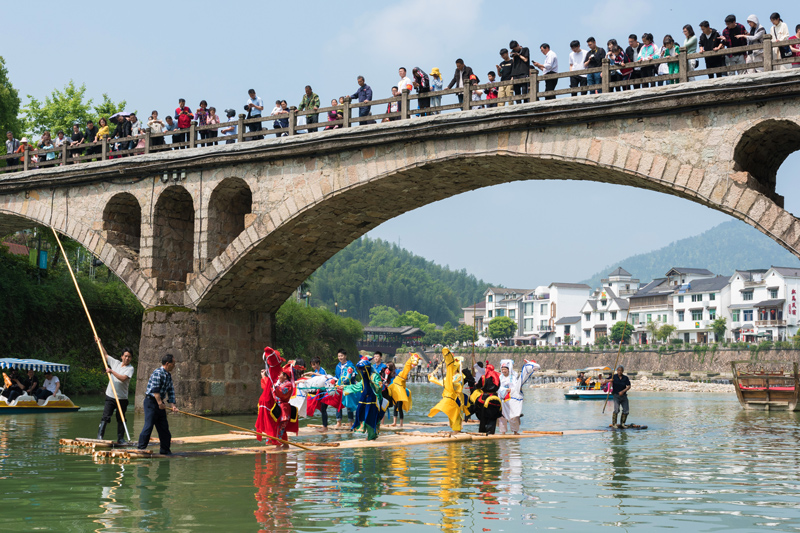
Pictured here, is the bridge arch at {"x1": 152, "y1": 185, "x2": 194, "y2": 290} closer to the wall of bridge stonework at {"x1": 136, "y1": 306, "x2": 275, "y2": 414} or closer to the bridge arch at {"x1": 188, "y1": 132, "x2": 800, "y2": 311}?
the wall of bridge stonework at {"x1": 136, "y1": 306, "x2": 275, "y2": 414}

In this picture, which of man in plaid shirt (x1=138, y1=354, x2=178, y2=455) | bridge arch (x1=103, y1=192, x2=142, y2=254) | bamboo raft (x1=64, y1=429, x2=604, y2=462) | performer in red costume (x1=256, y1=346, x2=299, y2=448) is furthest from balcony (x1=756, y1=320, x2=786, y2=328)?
man in plaid shirt (x1=138, y1=354, x2=178, y2=455)

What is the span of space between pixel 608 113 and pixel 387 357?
93.2m

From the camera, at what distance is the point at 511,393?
16312 millimetres

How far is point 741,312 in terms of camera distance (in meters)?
86.2

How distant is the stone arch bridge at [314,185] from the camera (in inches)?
591

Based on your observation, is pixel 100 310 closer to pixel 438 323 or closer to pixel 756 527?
pixel 756 527

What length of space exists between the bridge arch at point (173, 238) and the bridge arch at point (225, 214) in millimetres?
1127

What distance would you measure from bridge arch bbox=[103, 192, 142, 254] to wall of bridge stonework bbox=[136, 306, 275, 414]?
2885mm

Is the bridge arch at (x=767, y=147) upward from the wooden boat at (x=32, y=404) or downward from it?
upward

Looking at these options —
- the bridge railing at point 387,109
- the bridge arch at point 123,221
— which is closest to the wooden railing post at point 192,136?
the bridge railing at point 387,109

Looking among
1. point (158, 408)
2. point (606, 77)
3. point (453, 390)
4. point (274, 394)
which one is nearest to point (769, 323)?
point (606, 77)

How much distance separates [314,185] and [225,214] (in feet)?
12.6

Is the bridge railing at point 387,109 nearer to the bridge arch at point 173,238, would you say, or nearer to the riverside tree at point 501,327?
the bridge arch at point 173,238

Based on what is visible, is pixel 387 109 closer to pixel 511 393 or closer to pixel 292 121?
pixel 292 121
